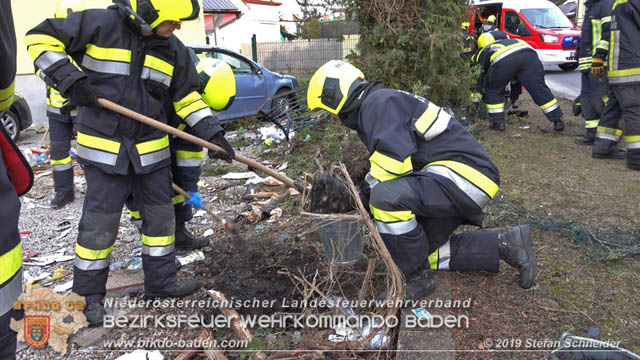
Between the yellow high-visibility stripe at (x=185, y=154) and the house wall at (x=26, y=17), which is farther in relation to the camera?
the house wall at (x=26, y=17)

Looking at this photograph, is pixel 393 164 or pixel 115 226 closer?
pixel 393 164

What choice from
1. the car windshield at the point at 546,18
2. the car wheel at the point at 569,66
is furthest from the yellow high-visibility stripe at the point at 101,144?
the car wheel at the point at 569,66

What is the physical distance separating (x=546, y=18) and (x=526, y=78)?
9.57 m

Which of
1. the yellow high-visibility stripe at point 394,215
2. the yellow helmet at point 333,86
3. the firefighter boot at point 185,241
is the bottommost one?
the firefighter boot at point 185,241

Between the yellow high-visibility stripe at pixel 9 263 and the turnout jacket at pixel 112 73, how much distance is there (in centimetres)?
128

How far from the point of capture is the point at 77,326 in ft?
8.65

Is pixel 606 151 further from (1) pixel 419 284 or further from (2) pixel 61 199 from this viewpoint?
(2) pixel 61 199

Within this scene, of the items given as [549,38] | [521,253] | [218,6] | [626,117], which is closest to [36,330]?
[521,253]

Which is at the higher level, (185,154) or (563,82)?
(185,154)

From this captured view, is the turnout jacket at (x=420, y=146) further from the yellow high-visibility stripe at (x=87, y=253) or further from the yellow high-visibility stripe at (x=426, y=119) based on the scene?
the yellow high-visibility stripe at (x=87, y=253)

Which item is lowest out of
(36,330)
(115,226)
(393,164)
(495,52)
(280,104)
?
(36,330)

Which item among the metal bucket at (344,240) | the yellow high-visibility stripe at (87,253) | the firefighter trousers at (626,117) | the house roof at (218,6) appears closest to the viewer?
the yellow high-visibility stripe at (87,253)

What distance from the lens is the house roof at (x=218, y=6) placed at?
18.8 m

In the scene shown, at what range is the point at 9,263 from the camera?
4.50ft
